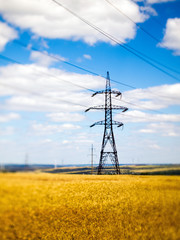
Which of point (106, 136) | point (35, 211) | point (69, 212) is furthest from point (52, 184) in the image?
point (106, 136)

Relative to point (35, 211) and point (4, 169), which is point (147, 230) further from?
point (4, 169)

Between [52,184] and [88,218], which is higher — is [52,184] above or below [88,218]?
above

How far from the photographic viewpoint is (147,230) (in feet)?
32.6

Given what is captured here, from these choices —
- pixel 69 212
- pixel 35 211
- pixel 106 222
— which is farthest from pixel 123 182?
pixel 35 211

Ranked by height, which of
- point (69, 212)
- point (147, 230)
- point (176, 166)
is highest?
point (176, 166)

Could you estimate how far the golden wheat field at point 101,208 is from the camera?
844 cm

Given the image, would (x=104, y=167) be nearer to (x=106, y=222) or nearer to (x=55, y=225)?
(x=106, y=222)

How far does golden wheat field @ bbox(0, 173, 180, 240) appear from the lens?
27.7ft

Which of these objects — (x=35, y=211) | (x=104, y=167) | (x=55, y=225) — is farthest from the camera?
(x=104, y=167)

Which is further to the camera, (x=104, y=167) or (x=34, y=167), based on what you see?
(x=104, y=167)

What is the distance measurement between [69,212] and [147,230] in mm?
3422

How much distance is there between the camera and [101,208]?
10781 mm

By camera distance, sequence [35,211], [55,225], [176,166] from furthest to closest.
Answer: [176,166]
[55,225]
[35,211]

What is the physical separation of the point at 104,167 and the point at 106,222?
366 centimetres
